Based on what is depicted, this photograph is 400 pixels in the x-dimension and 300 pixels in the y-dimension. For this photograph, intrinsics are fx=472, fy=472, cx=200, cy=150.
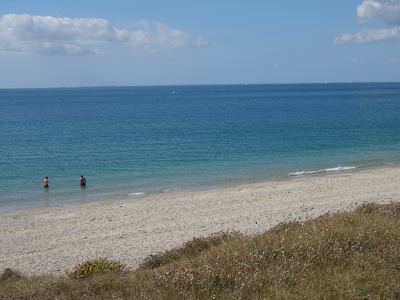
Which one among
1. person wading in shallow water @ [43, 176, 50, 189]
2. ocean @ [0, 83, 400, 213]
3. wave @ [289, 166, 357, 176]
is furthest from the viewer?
wave @ [289, 166, 357, 176]

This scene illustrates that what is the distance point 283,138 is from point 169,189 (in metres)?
27.6

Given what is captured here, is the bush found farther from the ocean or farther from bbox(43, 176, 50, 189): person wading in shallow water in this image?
bbox(43, 176, 50, 189): person wading in shallow water

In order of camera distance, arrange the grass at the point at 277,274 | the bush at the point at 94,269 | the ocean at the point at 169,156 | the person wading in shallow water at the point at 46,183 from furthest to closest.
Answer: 1. the ocean at the point at 169,156
2. the person wading in shallow water at the point at 46,183
3. the bush at the point at 94,269
4. the grass at the point at 277,274

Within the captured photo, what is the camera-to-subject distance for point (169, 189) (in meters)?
30.1

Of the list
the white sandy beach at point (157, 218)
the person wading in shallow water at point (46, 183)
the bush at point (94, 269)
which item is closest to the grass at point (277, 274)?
the bush at point (94, 269)

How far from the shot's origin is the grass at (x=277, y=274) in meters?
7.38

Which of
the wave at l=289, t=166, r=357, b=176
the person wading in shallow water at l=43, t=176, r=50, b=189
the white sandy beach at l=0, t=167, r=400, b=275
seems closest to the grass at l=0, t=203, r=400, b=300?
Result: the white sandy beach at l=0, t=167, r=400, b=275

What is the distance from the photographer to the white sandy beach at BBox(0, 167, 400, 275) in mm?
16688

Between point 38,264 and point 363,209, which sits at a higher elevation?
point 363,209

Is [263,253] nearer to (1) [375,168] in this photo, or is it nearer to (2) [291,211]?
(2) [291,211]

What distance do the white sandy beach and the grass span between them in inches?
228

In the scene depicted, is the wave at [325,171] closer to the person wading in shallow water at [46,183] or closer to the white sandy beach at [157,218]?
the white sandy beach at [157,218]

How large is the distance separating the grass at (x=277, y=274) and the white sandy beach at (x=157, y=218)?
19.0 feet

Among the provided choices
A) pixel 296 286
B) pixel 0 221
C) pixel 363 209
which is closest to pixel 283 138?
pixel 0 221
